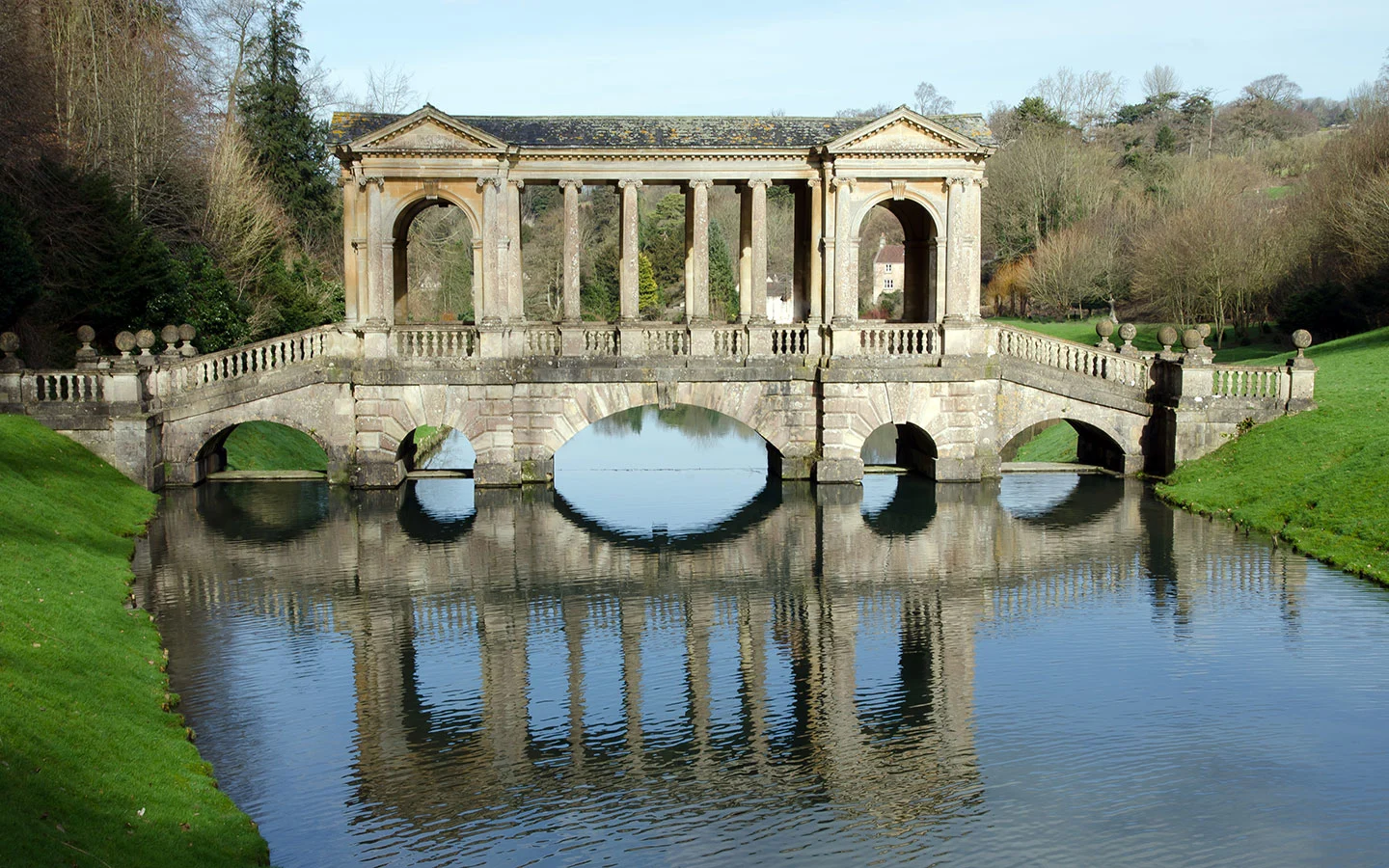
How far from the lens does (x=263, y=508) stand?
1243 inches

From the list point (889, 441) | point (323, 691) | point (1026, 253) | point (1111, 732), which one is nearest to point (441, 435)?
point (889, 441)

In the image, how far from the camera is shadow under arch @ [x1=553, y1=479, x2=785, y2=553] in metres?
27.8

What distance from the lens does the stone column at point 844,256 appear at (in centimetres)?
3412

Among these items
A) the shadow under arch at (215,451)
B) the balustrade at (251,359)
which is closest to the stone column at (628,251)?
the balustrade at (251,359)

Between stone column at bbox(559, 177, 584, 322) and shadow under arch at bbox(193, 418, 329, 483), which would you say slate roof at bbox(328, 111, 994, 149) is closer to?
stone column at bbox(559, 177, 584, 322)

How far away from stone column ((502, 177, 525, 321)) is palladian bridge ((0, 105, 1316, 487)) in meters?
0.07

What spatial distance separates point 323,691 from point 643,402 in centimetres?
1691

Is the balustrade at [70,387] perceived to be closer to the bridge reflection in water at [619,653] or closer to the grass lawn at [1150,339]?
the bridge reflection in water at [619,653]

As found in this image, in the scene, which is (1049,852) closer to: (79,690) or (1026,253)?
(79,690)

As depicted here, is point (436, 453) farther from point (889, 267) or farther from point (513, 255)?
point (889, 267)

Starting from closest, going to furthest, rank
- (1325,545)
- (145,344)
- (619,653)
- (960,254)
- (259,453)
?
(619,653) → (1325,545) → (145,344) → (960,254) → (259,453)

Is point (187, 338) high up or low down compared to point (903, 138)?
down

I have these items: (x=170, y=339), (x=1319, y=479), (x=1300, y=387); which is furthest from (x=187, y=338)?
(x=1300, y=387)

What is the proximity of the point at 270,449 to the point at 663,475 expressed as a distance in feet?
40.8
